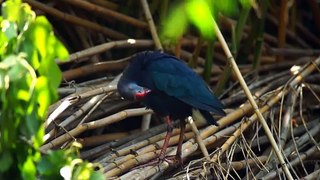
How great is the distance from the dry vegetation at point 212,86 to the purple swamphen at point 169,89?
0.15m

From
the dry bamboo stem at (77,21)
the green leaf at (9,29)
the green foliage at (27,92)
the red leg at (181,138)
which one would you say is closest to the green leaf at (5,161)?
the green foliage at (27,92)

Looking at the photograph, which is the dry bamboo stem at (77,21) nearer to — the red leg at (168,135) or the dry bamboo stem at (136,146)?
the dry bamboo stem at (136,146)

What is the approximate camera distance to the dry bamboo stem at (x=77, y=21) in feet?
13.6

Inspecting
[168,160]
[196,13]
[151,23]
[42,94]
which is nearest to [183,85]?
[168,160]

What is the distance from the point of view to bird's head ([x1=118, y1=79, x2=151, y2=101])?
3.46 metres

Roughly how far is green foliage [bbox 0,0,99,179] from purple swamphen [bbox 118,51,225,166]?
4.72 ft

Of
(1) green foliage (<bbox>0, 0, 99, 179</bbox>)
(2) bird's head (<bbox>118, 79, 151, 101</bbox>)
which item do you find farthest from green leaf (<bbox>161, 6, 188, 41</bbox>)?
(2) bird's head (<bbox>118, 79, 151, 101</bbox>)

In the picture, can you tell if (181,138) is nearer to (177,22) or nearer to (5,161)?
(177,22)

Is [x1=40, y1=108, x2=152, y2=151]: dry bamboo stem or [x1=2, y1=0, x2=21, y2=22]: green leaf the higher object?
[x1=2, y1=0, x2=21, y2=22]: green leaf

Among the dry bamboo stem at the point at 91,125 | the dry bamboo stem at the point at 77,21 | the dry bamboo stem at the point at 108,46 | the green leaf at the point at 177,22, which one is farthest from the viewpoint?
the dry bamboo stem at the point at 77,21

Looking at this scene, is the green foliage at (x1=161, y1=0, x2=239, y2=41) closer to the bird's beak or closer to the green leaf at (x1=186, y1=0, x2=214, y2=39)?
the green leaf at (x1=186, y1=0, x2=214, y2=39)

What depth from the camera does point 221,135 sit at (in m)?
3.71

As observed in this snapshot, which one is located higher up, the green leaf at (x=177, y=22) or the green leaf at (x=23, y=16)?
the green leaf at (x=23, y=16)

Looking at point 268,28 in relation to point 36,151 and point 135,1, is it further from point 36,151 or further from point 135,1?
point 36,151
